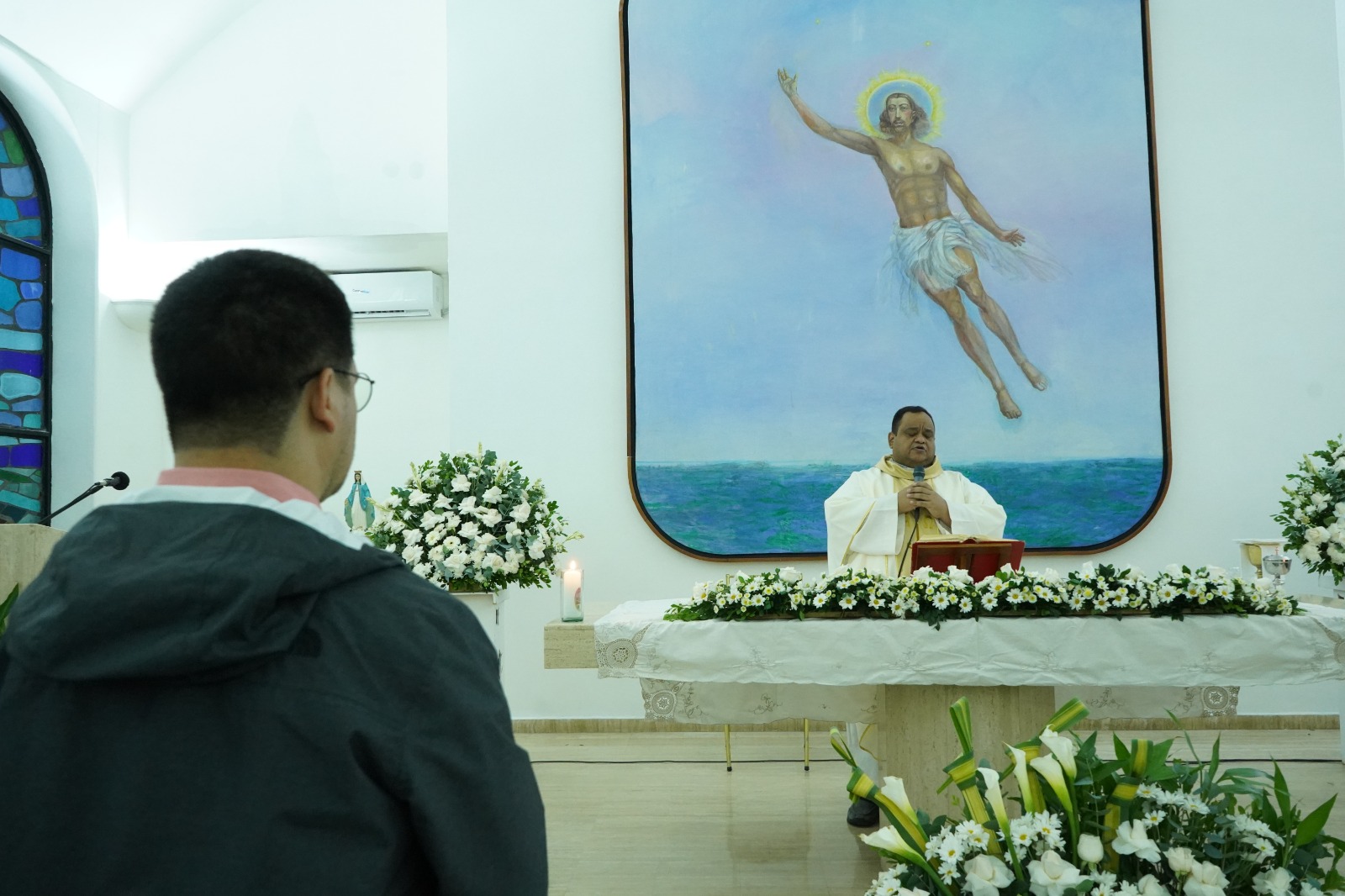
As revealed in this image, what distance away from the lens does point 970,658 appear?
11.7 feet

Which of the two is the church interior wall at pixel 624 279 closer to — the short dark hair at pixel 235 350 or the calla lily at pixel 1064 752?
the calla lily at pixel 1064 752

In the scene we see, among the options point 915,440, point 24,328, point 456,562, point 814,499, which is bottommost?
point 456,562

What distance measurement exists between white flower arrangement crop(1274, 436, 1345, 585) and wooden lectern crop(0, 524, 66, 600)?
17.1 feet

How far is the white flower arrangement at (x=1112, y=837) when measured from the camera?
1.50 meters

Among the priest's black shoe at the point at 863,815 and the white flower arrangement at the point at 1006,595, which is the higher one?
the white flower arrangement at the point at 1006,595

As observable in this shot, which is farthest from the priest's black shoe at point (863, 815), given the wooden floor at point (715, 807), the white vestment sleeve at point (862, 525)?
the white vestment sleeve at point (862, 525)

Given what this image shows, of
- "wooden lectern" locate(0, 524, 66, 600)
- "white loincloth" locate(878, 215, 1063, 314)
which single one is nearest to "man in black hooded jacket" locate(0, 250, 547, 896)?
"wooden lectern" locate(0, 524, 66, 600)

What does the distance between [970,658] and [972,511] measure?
5.53ft

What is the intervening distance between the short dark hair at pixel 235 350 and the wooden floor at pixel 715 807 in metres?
3.01

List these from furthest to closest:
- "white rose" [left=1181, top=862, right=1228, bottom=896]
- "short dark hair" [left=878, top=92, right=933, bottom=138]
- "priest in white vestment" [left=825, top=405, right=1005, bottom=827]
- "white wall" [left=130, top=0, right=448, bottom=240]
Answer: "white wall" [left=130, top=0, right=448, bottom=240] → "short dark hair" [left=878, top=92, right=933, bottom=138] → "priest in white vestment" [left=825, top=405, right=1005, bottom=827] → "white rose" [left=1181, top=862, right=1228, bottom=896]

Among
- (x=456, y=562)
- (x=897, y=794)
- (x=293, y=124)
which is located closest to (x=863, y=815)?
(x=456, y=562)

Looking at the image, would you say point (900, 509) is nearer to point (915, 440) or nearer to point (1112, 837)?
point (915, 440)

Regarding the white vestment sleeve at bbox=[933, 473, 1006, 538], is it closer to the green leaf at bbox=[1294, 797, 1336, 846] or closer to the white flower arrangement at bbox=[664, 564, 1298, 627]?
the white flower arrangement at bbox=[664, 564, 1298, 627]

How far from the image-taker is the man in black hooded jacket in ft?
3.41
